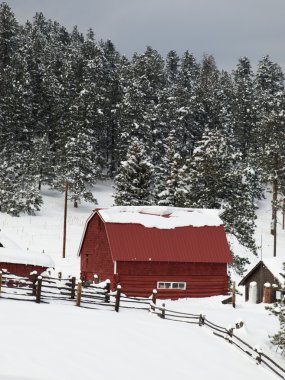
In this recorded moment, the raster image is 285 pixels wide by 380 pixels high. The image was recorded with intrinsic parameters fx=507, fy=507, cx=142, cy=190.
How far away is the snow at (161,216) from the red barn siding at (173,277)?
116 inches

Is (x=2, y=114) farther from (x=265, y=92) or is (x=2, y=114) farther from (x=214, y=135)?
(x=265, y=92)

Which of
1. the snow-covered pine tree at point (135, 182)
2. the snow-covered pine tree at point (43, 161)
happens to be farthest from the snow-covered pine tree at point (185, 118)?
the snow-covered pine tree at point (135, 182)

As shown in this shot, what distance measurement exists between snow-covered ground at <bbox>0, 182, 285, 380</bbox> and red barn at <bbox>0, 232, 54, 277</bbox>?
873cm

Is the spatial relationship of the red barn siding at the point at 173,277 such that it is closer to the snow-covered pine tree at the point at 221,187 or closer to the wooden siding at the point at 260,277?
the wooden siding at the point at 260,277

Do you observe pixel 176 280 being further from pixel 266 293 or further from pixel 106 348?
pixel 106 348

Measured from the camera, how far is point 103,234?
3503cm

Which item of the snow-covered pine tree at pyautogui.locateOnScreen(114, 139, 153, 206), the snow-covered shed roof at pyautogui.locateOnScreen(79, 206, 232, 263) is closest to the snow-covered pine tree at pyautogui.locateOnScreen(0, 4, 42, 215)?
the snow-covered pine tree at pyautogui.locateOnScreen(114, 139, 153, 206)

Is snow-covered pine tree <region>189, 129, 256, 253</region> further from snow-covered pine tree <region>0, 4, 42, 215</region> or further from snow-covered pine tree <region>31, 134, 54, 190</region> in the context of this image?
snow-covered pine tree <region>31, 134, 54, 190</region>

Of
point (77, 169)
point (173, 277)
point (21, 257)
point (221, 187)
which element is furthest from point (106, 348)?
point (77, 169)

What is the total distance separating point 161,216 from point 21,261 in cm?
1057

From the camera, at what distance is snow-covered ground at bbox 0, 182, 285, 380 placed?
13.9 metres

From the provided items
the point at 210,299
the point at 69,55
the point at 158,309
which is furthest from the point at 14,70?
→ the point at 158,309

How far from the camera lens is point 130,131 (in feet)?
244

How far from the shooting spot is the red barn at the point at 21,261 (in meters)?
31.2
